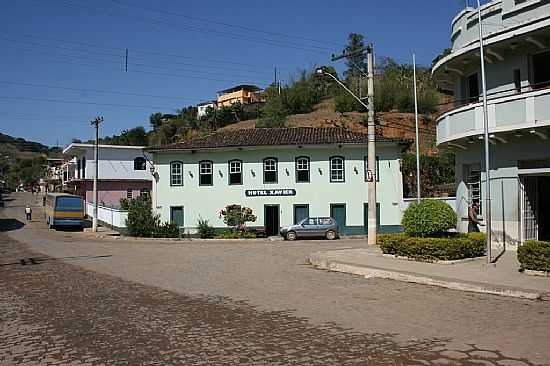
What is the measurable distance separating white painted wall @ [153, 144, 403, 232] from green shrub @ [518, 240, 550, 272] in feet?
79.7

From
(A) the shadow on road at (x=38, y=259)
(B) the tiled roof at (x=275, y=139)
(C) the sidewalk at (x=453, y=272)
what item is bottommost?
(A) the shadow on road at (x=38, y=259)

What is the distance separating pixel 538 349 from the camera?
24.5 feet

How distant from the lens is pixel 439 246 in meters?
17.2

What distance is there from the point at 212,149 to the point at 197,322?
101ft

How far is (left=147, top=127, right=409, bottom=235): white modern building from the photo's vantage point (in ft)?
127

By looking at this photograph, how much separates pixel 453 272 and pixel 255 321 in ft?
24.1

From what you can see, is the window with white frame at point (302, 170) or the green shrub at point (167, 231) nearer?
the green shrub at point (167, 231)

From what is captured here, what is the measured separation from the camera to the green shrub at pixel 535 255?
13.7 m

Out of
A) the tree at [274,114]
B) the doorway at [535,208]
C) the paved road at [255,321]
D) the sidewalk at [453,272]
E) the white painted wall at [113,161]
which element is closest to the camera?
the paved road at [255,321]

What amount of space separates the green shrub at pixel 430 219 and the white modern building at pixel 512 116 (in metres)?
2.30

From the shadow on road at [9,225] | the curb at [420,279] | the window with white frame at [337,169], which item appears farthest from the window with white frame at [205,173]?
the curb at [420,279]

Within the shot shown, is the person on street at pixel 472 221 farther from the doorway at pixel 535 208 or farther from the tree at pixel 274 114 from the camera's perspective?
the tree at pixel 274 114

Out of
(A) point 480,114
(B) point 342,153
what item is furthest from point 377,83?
(A) point 480,114

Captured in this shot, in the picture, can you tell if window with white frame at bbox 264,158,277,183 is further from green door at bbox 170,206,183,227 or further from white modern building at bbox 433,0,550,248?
white modern building at bbox 433,0,550,248
